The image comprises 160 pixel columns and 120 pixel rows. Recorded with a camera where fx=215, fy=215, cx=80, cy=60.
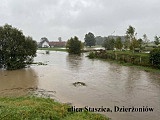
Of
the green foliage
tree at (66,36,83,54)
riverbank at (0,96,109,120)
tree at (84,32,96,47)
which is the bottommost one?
riverbank at (0,96,109,120)

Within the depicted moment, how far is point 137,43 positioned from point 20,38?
27.7 metres

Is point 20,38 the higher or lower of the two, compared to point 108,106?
higher

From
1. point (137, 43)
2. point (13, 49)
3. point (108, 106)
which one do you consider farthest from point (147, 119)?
point (137, 43)

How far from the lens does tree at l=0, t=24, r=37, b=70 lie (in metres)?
36.2

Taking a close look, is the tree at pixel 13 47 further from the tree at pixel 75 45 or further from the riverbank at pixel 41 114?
the tree at pixel 75 45

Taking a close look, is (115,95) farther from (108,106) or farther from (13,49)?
(13,49)

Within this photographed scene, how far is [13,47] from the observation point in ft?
120

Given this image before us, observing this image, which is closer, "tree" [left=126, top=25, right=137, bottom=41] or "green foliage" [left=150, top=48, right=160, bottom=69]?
"green foliage" [left=150, top=48, right=160, bottom=69]

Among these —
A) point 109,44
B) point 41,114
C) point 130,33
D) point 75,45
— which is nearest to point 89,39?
point 109,44

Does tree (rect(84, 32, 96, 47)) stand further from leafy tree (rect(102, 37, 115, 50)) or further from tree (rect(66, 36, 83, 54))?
tree (rect(66, 36, 83, 54))

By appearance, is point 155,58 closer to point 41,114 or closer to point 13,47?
point 13,47

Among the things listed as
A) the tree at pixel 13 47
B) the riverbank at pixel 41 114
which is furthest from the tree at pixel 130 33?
the riverbank at pixel 41 114

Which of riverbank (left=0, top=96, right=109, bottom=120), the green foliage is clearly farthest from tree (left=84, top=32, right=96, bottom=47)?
riverbank (left=0, top=96, right=109, bottom=120)

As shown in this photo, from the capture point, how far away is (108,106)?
1612cm
